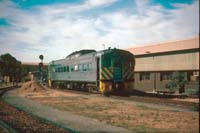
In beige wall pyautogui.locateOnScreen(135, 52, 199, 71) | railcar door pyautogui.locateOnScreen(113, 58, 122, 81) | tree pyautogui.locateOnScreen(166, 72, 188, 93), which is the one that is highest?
beige wall pyautogui.locateOnScreen(135, 52, 199, 71)

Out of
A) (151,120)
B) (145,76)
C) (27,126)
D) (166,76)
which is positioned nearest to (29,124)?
(27,126)

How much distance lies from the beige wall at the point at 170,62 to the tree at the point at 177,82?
43.0 inches

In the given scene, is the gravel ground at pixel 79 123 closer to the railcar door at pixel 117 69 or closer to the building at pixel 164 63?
the railcar door at pixel 117 69

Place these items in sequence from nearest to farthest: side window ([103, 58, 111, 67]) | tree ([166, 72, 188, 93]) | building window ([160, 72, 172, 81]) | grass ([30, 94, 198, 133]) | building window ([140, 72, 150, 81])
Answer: grass ([30, 94, 198, 133]) → side window ([103, 58, 111, 67]) → tree ([166, 72, 188, 93]) → building window ([160, 72, 172, 81]) → building window ([140, 72, 150, 81])

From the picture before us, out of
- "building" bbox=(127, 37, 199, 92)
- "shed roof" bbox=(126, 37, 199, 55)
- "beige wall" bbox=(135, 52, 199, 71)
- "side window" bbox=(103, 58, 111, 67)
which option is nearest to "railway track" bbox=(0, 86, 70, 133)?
"side window" bbox=(103, 58, 111, 67)

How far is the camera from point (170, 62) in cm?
3316

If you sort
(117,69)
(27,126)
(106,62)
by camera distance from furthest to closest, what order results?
(117,69), (106,62), (27,126)

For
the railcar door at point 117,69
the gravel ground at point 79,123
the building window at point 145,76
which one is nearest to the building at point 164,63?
the building window at point 145,76

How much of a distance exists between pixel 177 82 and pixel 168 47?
197 inches

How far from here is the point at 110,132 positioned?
952 centimetres

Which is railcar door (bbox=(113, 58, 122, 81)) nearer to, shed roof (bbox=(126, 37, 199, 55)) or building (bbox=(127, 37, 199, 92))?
building (bbox=(127, 37, 199, 92))

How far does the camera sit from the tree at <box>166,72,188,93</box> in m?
30.0

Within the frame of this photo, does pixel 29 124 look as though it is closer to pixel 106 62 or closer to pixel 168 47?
pixel 106 62

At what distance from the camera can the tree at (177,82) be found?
30.0m
